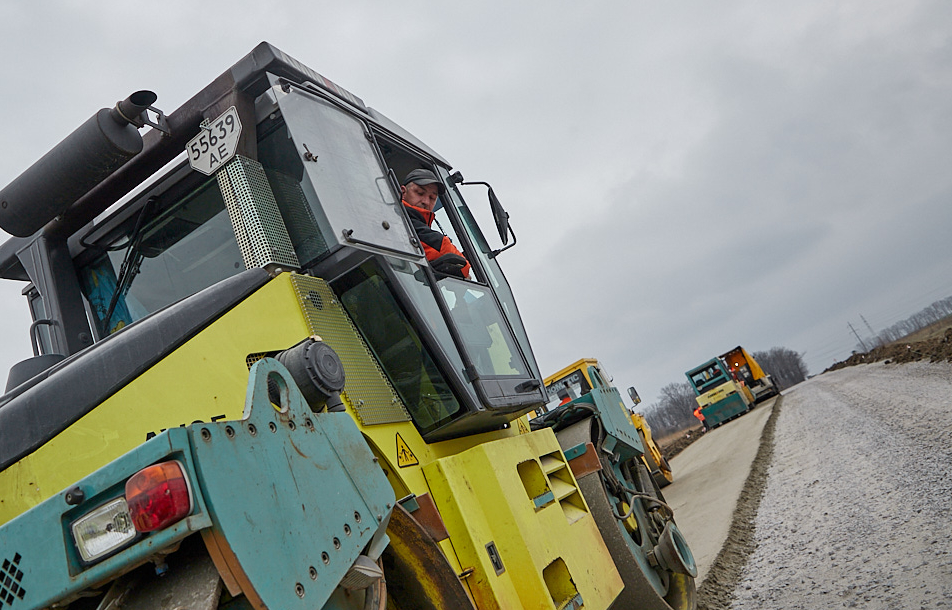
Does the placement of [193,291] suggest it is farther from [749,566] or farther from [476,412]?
[749,566]

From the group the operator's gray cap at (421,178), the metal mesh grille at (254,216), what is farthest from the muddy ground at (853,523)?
the metal mesh grille at (254,216)

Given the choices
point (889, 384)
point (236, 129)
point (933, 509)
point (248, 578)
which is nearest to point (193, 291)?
point (236, 129)

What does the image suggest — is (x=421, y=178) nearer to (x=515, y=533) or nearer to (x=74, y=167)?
(x=74, y=167)

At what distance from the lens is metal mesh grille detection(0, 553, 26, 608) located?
143 centimetres

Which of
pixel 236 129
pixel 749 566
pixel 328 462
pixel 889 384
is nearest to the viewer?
pixel 328 462

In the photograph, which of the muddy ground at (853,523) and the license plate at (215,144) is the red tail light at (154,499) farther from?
the muddy ground at (853,523)

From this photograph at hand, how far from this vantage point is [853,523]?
579 centimetres

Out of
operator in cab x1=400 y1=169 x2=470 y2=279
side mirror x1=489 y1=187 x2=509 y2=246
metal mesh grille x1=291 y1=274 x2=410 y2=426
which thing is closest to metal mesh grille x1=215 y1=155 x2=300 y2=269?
metal mesh grille x1=291 y1=274 x2=410 y2=426

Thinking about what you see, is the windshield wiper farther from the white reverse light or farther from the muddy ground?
the muddy ground

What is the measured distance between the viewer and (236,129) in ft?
9.04

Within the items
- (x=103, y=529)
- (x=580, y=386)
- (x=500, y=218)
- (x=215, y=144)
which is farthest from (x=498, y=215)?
(x=580, y=386)

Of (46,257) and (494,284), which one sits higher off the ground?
(46,257)

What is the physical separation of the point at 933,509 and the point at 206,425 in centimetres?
560

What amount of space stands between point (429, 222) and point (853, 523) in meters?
4.46
